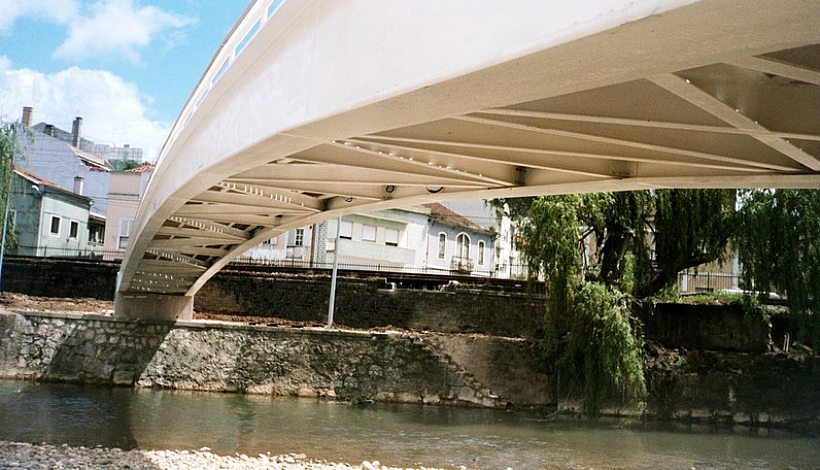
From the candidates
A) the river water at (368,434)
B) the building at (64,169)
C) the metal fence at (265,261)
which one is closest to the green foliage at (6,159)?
the metal fence at (265,261)

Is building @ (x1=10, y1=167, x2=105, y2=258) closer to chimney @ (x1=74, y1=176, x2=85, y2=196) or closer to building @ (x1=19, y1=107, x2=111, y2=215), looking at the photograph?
chimney @ (x1=74, y1=176, x2=85, y2=196)

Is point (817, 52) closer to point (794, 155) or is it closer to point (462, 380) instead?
point (794, 155)

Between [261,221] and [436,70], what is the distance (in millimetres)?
10295

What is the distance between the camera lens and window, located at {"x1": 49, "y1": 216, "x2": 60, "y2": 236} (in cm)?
3638

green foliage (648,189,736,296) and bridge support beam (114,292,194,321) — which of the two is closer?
green foliage (648,189,736,296)

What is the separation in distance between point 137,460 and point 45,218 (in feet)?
90.2

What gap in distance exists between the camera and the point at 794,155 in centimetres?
581

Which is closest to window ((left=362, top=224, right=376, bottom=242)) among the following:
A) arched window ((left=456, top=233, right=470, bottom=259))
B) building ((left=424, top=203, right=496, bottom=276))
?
building ((left=424, top=203, right=496, bottom=276))

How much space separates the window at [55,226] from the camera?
119 ft

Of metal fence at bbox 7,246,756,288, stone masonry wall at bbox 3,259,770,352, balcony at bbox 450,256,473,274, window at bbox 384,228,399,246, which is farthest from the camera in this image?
balcony at bbox 450,256,473,274

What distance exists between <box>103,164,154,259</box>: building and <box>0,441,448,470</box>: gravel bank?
2562 centimetres

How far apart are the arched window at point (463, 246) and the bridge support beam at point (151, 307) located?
19.8 meters

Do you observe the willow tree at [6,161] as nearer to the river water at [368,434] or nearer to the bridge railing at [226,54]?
the river water at [368,434]

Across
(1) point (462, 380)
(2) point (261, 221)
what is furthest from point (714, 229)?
(2) point (261, 221)
